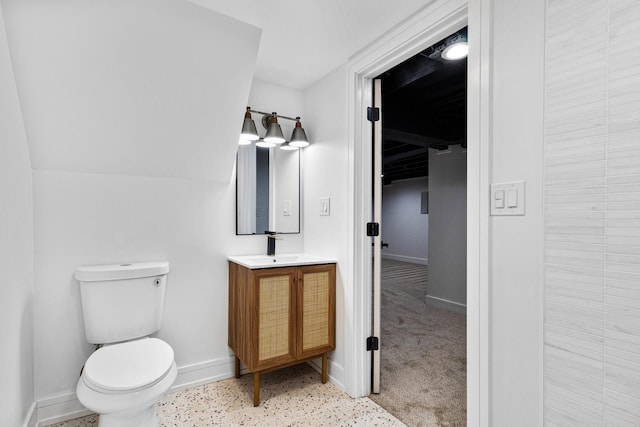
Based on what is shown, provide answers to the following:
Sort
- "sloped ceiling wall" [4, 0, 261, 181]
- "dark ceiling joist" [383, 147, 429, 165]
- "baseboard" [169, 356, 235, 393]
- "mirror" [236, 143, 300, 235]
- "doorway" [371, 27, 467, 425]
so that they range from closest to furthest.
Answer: "sloped ceiling wall" [4, 0, 261, 181] → "doorway" [371, 27, 467, 425] → "baseboard" [169, 356, 235, 393] → "mirror" [236, 143, 300, 235] → "dark ceiling joist" [383, 147, 429, 165]

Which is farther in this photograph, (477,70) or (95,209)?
(95,209)

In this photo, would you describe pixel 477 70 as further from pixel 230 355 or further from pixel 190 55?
pixel 230 355

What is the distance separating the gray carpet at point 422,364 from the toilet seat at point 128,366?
52.2 inches

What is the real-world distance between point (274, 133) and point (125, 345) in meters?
1.62

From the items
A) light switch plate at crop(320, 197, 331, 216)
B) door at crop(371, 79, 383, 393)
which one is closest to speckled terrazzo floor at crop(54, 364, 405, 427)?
door at crop(371, 79, 383, 393)

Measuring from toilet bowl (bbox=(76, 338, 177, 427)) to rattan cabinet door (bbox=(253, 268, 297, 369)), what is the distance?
1.80 feet

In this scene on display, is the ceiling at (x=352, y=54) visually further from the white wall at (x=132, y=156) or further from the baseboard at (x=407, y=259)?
the baseboard at (x=407, y=259)

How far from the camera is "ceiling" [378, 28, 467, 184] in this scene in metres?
2.38

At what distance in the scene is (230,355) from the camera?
238 centimetres

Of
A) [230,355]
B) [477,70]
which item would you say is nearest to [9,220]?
[230,355]

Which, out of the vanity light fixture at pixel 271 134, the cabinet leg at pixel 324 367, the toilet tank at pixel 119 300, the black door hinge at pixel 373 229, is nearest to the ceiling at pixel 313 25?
the vanity light fixture at pixel 271 134

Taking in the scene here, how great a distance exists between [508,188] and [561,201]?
18 centimetres

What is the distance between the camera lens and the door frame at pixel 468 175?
1.32 metres

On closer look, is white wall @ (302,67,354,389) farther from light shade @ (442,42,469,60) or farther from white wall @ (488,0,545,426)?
white wall @ (488,0,545,426)
